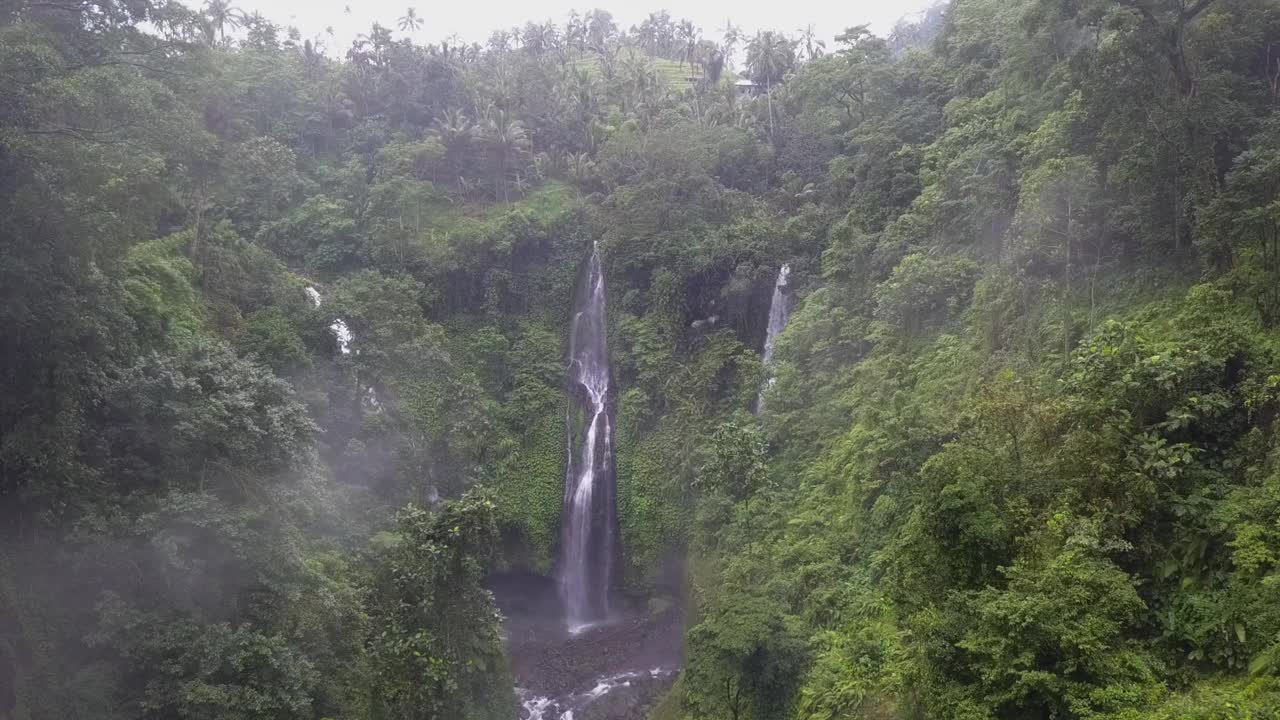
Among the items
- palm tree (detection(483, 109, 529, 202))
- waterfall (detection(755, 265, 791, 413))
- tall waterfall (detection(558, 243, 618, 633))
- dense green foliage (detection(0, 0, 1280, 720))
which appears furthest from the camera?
palm tree (detection(483, 109, 529, 202))

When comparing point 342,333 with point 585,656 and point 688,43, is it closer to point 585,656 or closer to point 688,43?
point 585,656

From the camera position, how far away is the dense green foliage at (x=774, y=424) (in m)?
9.78

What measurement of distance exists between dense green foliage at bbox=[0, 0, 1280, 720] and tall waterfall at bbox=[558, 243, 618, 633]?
824mm

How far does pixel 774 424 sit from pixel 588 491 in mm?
9338

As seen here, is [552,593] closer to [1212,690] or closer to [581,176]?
[581,176]

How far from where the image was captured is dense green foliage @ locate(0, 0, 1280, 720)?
978 cm

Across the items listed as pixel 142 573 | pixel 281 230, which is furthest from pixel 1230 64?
pixel 281 230

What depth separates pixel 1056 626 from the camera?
8.48 meters

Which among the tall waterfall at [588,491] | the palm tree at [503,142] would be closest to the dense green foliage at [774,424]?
the tall waterfall at [588,491]

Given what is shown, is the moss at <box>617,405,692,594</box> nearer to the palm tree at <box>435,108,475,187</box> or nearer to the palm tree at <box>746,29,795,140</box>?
the palm tree at <box>435,108,475,187</box>

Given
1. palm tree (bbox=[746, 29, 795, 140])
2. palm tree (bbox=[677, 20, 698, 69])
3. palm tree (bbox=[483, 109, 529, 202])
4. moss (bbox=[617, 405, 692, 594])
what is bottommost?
moss (bbox=[617, 405, 692, 594])

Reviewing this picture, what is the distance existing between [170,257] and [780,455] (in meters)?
18.0

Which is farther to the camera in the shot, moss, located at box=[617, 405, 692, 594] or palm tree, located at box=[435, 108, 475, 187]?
palm tree, located at box=[435, 108, 475, 187]

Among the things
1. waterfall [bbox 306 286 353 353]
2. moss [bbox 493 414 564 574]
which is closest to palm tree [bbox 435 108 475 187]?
moss [bbox 493 414 564 574]
